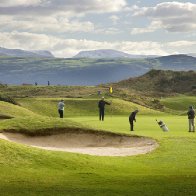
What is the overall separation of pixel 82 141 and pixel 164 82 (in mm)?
105820

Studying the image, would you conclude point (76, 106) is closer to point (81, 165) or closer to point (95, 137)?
point (95, 137)

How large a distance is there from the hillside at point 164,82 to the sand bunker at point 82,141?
9726cm

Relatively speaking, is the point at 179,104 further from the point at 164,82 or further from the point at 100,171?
the point at 100,171

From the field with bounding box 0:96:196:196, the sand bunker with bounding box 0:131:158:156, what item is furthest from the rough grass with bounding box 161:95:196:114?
the field with bounding box 0:96:196:196

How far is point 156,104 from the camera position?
91.4 m

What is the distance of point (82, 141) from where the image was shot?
36062 millimetres

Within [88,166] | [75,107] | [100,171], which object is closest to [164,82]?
[75,107]

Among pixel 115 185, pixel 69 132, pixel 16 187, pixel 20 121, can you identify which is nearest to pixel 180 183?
pixel 115 185

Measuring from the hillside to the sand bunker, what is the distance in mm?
97261

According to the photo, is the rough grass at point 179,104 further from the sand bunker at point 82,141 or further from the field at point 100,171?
the field at point 100,171

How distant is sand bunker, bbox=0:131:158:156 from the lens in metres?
34.0

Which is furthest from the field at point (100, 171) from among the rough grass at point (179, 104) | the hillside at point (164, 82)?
the hillside at point (164, 82)

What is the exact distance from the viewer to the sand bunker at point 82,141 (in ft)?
112

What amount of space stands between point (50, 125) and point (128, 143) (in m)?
6.39
